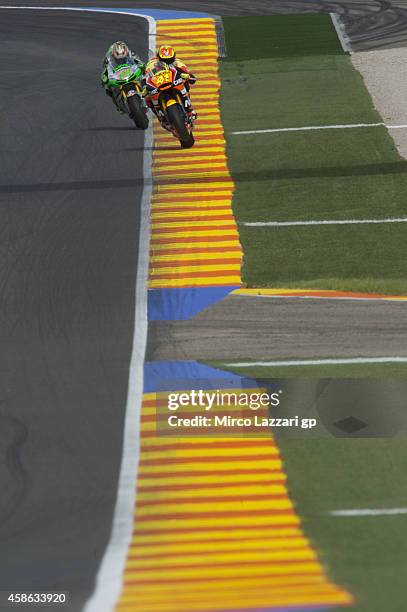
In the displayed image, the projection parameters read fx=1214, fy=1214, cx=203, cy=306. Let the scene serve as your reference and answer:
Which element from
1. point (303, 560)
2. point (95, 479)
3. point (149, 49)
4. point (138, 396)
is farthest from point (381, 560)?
point (149, 49)

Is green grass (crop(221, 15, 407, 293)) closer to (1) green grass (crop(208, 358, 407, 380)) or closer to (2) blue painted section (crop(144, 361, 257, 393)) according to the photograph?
(1) green grass (crop(208, 358, 407, 380))

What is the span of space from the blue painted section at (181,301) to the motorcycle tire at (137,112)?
7516mm

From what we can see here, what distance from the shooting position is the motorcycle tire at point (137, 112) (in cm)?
2383

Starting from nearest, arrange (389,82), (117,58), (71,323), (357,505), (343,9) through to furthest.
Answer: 1. (357,505)
2. (71,323)
3. (117,58)
4. (389,82)
5. (343,9)

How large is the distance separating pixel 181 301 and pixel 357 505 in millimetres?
5892

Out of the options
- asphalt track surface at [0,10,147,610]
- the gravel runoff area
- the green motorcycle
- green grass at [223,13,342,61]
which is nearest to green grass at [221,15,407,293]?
green grass at [223,13,342,61]

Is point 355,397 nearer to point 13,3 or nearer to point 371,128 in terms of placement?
point 371,128

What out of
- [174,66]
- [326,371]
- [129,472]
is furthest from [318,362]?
[174,66]

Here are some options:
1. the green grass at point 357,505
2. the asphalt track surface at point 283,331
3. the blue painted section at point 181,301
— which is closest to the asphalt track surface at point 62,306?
the blue painted section at point 181,301

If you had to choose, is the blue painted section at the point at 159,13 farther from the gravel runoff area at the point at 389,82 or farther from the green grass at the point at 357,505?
the green grass at the point at 357,505

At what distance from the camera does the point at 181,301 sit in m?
A: 17.0

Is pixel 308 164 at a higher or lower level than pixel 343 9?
higher

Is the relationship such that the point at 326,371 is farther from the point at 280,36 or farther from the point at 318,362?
the point at 280,36

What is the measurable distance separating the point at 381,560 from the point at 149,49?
21133 mm
